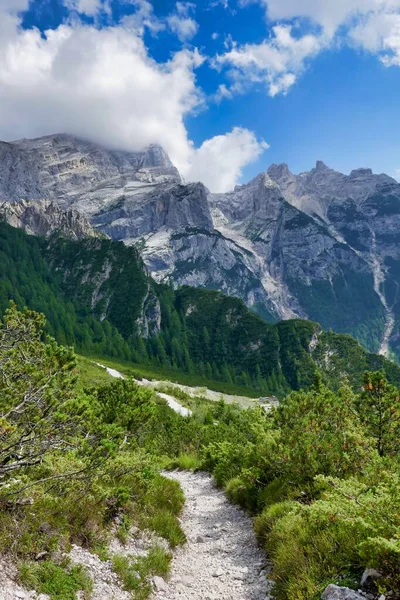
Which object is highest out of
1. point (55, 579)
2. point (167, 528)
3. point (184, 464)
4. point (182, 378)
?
point (55, 579)

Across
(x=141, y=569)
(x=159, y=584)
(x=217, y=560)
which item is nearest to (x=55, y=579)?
(x=141, y=569)

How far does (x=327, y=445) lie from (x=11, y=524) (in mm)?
Result: 9075

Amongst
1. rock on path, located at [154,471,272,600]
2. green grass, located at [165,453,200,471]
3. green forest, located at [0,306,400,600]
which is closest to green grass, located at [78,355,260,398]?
green grass, located at [165,453,200,471]

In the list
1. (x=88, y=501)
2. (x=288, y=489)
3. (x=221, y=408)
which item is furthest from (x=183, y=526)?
(x=221, y=408)

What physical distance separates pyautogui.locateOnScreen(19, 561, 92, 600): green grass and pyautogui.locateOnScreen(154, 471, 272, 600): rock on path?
2.08 metres

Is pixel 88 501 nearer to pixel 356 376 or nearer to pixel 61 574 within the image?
pixel 61 574

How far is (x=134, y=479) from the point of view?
43.1ft

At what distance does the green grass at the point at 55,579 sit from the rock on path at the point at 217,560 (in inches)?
82.0

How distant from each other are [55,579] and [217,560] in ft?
18.3

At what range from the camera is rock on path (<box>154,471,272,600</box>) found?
31.3 ft

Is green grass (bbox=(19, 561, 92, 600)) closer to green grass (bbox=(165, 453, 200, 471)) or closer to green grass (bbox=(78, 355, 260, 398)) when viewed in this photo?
green grass (bbox=(165, 453, 200, 471))

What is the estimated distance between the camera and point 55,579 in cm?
792

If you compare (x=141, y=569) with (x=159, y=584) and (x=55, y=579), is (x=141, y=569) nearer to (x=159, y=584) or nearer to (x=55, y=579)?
(x=159, y=584)

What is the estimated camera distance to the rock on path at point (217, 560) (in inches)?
376
